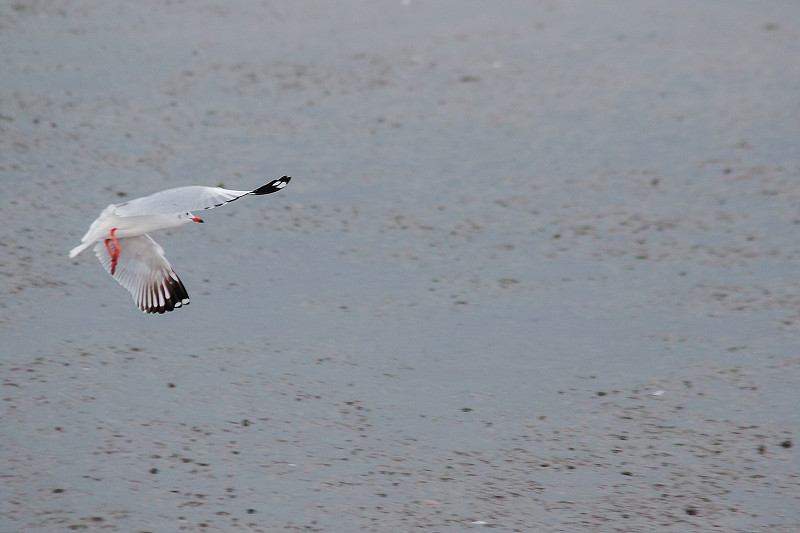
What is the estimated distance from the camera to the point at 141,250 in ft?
20.1

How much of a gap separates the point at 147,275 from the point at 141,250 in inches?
6.1

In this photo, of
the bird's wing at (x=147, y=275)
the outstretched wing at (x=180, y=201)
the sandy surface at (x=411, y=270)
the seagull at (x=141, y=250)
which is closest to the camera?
the sandy surface at (x=411, y=270)

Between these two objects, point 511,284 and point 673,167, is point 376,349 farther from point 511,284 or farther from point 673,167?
point 673,167

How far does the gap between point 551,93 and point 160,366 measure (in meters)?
5.73

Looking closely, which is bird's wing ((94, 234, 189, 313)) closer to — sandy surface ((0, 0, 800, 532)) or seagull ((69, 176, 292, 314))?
seagull ((69, 176, 292, 314))

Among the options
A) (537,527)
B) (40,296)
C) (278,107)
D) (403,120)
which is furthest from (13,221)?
(537,527)

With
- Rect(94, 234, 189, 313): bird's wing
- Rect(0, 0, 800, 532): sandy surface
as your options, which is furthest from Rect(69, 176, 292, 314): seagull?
Rect(0, 0, 800, 532): sandy surface

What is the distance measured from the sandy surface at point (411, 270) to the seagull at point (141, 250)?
404mm

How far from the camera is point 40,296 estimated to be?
687cm

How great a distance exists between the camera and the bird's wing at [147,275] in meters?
6.12

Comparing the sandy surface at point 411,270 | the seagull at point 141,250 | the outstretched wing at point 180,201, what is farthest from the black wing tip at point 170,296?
the outstretched wing at point 180,201

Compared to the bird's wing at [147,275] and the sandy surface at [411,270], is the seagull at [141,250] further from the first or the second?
the sandy surface at [411,270]

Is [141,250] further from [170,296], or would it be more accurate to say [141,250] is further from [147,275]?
[170,296]

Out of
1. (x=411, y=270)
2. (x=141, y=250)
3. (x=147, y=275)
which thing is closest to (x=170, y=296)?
(x=147, y=275)
